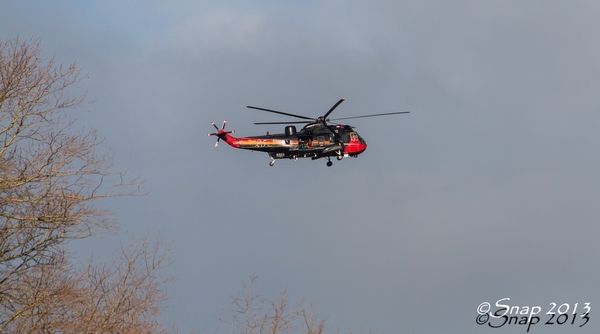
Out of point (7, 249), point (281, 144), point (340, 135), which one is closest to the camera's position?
point (7, 249)

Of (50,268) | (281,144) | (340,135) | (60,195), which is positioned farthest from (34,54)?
(340,135)

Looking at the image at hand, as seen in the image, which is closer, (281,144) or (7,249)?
(7,249)

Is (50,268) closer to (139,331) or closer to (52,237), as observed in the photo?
(52,237)

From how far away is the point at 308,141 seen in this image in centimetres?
5681

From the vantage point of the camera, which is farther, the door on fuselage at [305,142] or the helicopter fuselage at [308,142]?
the door on fuselage at [305,142]

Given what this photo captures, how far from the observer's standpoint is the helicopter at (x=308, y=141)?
5478cm

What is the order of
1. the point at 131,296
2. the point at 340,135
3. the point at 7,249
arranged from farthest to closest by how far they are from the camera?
the point at 340,135 → the point at 131,296 → the point at 7,249

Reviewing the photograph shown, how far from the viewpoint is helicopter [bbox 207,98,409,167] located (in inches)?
2157

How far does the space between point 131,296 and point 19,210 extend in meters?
3.31

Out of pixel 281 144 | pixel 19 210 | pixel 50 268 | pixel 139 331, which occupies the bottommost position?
pixel 139 331

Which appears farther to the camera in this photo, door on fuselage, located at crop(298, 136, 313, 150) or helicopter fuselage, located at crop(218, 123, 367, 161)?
door on fuselage, located at crop(298, 136, 313, 150)

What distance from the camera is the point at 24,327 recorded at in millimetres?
19344

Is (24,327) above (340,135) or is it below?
below

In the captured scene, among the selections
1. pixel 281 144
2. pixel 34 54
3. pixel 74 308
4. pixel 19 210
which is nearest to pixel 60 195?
pixel 19 210
